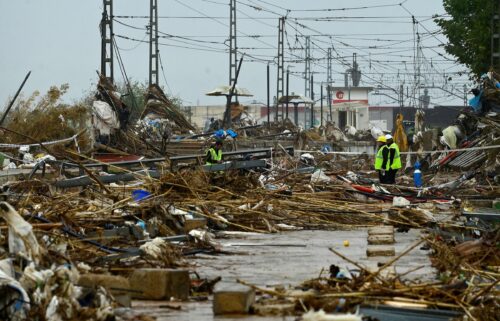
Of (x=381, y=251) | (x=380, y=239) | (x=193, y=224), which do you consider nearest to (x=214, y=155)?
(x=193, y=224)

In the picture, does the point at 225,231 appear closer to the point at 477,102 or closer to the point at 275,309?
the point at 275,309

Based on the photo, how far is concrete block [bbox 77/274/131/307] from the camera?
9.77 metres

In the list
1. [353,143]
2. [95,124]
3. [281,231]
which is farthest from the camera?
[353,143]

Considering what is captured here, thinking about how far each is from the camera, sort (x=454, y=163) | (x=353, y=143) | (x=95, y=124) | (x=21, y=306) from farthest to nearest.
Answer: (x=353, y=143)
(x=95, y=124)
(x=454, y=163)
(x=21, y=306)

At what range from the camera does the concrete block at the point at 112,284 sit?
9773mm

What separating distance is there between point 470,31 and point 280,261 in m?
46.8

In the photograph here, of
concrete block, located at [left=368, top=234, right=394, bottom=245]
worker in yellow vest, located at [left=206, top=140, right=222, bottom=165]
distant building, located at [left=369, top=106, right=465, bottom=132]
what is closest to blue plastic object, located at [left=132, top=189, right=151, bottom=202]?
concrete block, located at [left=368, top=234, right=394, bottom=245]

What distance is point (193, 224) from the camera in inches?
664

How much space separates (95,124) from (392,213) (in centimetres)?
2150

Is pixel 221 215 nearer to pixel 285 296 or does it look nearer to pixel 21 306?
pixel 285 296

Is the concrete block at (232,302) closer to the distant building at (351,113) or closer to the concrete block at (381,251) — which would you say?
the concrete block at (381,251)

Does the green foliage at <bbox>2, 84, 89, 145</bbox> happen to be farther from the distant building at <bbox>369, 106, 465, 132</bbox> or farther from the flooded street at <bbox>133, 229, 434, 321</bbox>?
the distant building at <bbox>369, 106, 465, 132</bbox>

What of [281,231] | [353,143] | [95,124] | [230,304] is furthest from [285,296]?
[353,143]

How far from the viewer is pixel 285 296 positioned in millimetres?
9844
